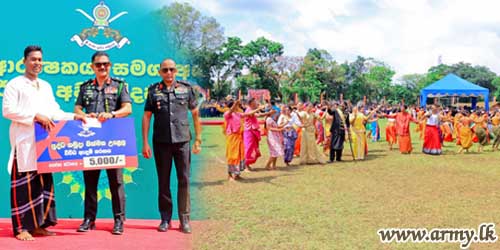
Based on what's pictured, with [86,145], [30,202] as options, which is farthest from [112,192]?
[30,202]

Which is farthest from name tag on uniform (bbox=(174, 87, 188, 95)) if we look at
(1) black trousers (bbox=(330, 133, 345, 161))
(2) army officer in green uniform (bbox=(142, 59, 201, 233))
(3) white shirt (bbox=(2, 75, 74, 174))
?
(1) black trousers (bbox=(330, 133, 345, 161))

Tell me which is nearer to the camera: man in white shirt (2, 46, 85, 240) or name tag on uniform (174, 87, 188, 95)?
man in white shirt (2, 46, 85, 240)

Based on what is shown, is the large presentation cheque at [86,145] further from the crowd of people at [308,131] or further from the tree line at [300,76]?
the tree line at [300,76]

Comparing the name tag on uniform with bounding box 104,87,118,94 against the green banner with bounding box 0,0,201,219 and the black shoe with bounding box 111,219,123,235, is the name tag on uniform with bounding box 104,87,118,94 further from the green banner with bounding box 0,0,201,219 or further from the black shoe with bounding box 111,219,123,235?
the black shoe with bounding box 111,219,123,235

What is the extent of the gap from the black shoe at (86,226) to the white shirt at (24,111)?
636mm

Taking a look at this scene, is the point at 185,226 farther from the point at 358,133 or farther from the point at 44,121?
the point at 358,133

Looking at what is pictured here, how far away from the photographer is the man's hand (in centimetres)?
435

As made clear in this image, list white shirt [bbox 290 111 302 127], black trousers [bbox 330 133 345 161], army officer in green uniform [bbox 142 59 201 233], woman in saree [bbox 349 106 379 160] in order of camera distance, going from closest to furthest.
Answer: army officer in green uniform [bbox 142 59 201 233]
white shirt [bbox 290 111 302 127]
black trousers [bbox 330 133 345 161]
woman in saree [bbox 349 106 379 160]

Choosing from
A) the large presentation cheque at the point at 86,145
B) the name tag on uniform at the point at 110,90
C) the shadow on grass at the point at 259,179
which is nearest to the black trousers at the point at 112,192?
the large presentation cheque at the point at 86,145

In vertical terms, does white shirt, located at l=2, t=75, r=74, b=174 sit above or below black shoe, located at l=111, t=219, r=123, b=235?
above

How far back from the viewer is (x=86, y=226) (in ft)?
15.1

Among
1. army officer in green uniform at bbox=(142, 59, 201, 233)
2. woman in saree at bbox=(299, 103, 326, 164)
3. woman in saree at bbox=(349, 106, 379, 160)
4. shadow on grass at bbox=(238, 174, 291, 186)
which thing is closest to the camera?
army officer in green uniform at bbox=(142, 59, 201, 233)

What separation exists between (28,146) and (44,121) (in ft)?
0.90

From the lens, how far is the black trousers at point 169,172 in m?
4.78
